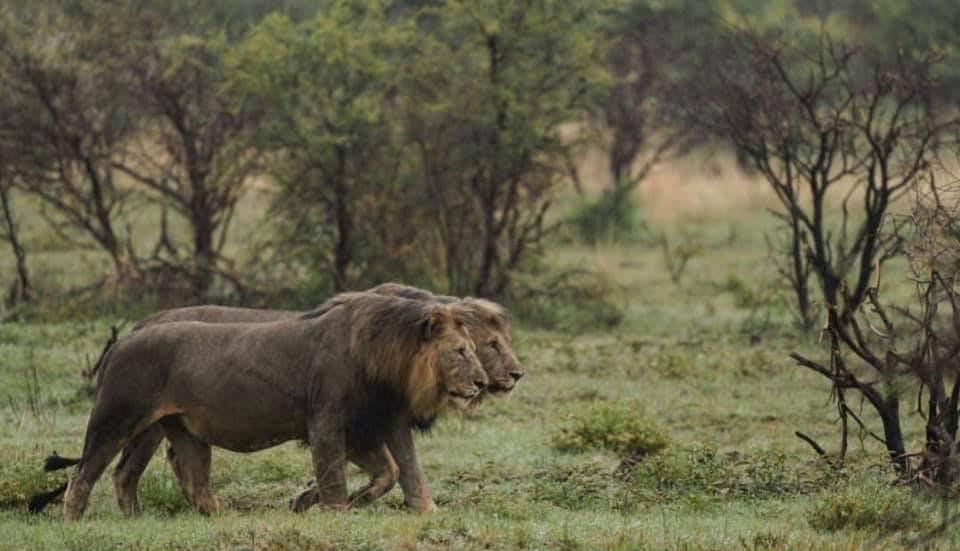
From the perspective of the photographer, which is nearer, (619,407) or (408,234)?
(619,407)

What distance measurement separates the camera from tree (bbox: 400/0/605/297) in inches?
792

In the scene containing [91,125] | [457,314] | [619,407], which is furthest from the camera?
[91,125]

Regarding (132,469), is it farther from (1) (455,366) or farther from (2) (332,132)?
(2) (332,132)

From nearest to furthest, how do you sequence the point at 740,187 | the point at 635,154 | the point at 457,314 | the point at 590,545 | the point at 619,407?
the point at 590,545 → the point at 457,314 → the point at 619,407 → the point at 635,154 → the point at 740,187

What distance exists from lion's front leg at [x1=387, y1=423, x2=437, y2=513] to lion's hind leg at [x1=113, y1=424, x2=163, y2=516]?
4.90 ft

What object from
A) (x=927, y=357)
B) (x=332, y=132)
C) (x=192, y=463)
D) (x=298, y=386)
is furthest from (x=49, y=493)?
(x=332, y=132)

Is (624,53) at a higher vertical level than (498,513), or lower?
higher

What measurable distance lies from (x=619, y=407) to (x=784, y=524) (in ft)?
12.3

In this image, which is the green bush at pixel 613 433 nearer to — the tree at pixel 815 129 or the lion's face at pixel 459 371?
the lion's face at pixel 459 371

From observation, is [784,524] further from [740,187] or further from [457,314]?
[740,187]

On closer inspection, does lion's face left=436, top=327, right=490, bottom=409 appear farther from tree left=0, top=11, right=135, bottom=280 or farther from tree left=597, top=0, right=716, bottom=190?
tree left=597, top=0, right=716, bottom=190

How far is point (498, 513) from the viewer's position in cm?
972

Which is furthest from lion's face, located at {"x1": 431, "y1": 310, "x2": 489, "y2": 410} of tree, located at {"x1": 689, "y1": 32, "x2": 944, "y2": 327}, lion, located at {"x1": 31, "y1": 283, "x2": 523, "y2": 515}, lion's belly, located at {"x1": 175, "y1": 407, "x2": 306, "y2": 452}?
tree, located at {"x1": 689, "y1": 32, "x2": 944, "y2": 327}

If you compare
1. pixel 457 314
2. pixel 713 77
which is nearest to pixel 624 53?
pixel 713 77
